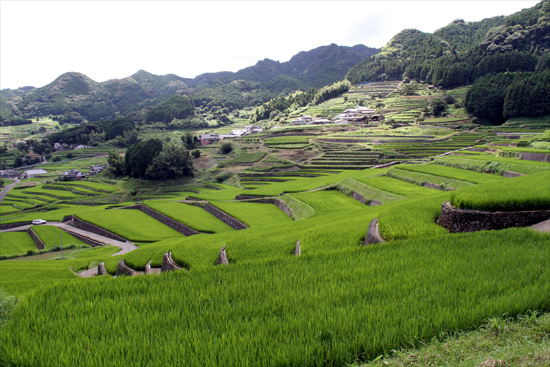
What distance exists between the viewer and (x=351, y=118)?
319 feet

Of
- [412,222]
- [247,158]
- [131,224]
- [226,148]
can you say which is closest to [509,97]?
[247,158]

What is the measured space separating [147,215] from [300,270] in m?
36.1

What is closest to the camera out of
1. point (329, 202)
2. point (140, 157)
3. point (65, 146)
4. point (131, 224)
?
point (329, 202)

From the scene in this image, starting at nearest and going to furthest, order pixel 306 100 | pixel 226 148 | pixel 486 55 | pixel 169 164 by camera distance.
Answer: pixel 169 164
pixel 226 148
pixel 486 55
pixel 306 100

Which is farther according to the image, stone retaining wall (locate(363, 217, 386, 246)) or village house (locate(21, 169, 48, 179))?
village house (locate(21, 169, 48, 179))

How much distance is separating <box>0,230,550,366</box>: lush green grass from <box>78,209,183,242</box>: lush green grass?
2576cm

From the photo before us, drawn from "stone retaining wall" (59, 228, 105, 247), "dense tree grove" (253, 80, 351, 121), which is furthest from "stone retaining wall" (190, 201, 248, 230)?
"dense tree grove" (253, 80, 351, 121)

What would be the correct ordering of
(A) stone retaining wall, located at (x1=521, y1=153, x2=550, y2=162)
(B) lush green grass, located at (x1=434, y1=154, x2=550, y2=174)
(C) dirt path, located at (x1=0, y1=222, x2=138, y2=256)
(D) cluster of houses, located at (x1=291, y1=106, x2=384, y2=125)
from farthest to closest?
(D) cluster of houses, located at (x1=291, y1=106, x2=384, y2=125)
(C) dirt path, located at (x1=0, y1=222, x2=138, y2=256)
(A) stone retaining wall, located at (x1=521, y1=153, x2=550, y2=162)
(B) lush green grass, located at (x1=434, y1=154, x2=550, y2=174)

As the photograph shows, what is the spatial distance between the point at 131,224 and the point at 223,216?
11.3 m

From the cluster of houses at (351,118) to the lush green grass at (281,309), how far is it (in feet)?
298

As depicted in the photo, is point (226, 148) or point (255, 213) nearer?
point (255, 213)

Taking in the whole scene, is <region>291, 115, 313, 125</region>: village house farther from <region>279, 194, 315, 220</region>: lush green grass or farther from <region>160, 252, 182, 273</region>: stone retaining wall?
<region>160, 252, 182, 273</region>: stone retaining wall

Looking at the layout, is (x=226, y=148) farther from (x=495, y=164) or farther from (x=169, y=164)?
(x=495, y=164)

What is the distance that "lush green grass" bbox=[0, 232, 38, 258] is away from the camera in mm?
30647
